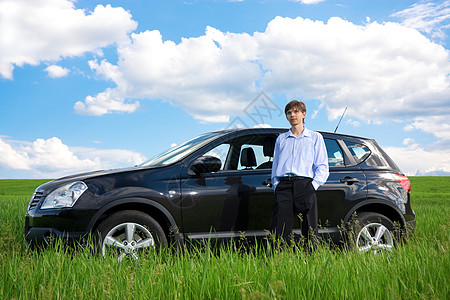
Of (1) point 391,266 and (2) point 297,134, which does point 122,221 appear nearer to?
(2) point 297,134

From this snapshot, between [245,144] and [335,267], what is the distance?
2.38 metres

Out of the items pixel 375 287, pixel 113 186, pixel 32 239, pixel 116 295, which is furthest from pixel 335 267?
pixel 32 239

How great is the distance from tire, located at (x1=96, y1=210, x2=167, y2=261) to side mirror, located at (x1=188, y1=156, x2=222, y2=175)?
77 centimetres

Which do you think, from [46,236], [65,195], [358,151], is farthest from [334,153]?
[46,236]

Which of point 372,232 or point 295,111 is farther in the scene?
point 372,232

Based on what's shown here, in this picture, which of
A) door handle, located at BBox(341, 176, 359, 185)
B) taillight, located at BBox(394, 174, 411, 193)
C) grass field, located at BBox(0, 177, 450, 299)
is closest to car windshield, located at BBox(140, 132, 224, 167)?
grass field, located at BBox(0, 177, 450, 299)

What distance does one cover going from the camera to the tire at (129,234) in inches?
173

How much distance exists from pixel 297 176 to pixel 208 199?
110 centimetres

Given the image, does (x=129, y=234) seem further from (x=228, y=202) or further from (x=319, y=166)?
(x=319, y=166)

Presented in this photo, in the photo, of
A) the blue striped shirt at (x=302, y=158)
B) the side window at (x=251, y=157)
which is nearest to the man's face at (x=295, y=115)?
the blue striped shirt at (x=302, y=158)

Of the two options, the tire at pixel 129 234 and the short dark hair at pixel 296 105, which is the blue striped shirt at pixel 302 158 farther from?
the tire at pixel 129 234

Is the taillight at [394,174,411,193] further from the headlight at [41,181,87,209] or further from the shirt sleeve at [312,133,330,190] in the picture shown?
the headlight at [41,181,87,209]

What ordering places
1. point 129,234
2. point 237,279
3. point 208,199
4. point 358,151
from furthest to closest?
point 358,151
point 208,199
point 129,234
point 237,279

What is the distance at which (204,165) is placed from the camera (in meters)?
4.76
